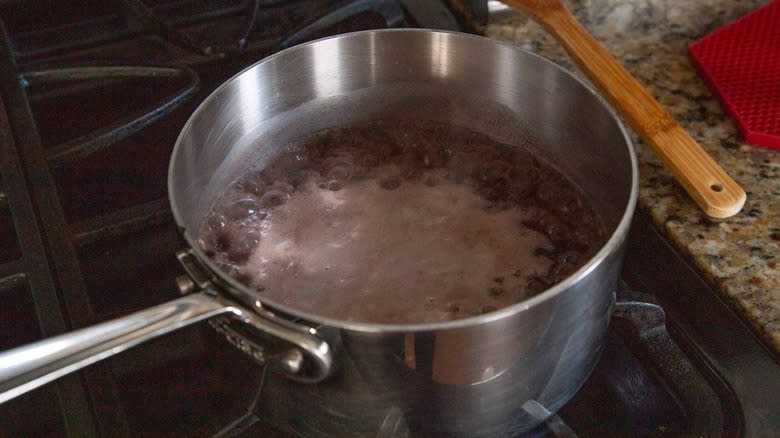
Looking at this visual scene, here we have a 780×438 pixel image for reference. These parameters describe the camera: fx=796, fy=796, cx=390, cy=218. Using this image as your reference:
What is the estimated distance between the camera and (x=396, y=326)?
41 centimetres

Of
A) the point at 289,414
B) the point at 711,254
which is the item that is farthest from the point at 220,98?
the point at 711,254

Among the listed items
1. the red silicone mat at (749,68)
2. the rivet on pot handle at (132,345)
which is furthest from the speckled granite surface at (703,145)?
the rivet on pot handle at (132,345)

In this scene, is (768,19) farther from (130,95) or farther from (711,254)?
(130,95)

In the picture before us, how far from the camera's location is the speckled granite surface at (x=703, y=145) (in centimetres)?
59

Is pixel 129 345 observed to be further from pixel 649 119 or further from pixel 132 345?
pixel 649 119

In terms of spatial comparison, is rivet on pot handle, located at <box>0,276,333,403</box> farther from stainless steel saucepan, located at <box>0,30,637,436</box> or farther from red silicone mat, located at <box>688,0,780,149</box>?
red silicone mat, located at <box>688,0,780,149</box>

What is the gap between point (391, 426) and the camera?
0.48m

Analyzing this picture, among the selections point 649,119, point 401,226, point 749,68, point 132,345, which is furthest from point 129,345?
point 749,68

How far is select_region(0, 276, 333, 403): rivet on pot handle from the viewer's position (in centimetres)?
41

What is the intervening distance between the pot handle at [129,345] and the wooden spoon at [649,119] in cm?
36

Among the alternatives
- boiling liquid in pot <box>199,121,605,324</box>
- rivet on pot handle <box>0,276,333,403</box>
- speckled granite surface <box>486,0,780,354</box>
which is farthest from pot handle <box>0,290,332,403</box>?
speckled granite surface <box>486,0,780,354</box>

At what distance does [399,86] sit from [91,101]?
0.31 metres

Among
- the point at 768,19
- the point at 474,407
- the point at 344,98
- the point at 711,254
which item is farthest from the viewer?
the point at 768,19

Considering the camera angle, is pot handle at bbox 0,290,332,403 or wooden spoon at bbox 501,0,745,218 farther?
wooden spoon at bbox 501,0,745,218
